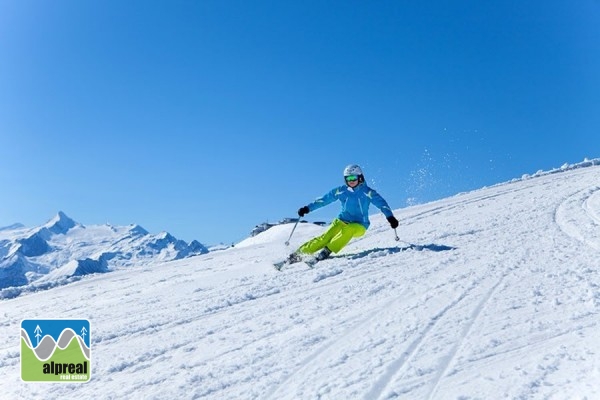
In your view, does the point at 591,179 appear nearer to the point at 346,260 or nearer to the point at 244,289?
the point at 346,260

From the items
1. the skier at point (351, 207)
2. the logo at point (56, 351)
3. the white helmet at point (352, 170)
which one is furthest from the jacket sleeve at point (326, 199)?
the logo at point (56, 351)

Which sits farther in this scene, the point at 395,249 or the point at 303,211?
the point at 303,211

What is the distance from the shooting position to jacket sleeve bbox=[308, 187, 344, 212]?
35.5 feet

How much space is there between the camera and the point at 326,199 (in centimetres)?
1091

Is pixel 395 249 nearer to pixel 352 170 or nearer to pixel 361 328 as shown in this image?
pixel 352 170

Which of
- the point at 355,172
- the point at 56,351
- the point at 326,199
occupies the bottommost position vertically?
the point at 56,351

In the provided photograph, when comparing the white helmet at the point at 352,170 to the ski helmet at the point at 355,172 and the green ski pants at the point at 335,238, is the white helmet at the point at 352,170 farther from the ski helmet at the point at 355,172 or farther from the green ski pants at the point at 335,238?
the green ski pants at the point at 335,238

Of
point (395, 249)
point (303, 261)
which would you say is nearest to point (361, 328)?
point (303, 261)

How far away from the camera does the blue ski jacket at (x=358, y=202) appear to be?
10.5 metres

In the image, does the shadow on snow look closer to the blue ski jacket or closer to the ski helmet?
the blue ski jacket

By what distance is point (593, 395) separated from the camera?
307 centimetres

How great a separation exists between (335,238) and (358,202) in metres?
1.15

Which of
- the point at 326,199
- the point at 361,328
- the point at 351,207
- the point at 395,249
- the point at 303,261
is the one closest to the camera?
the point at 361,328

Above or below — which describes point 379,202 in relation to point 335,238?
above
